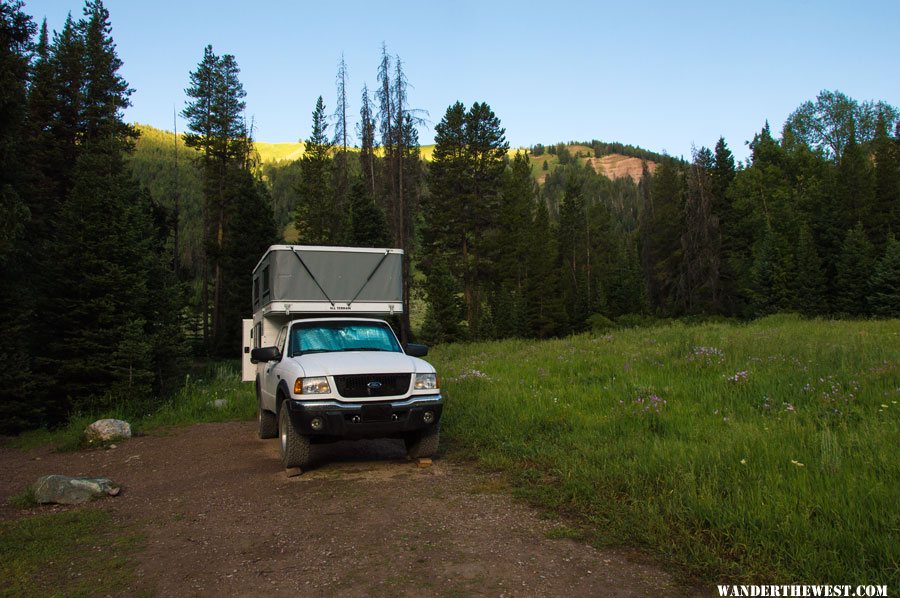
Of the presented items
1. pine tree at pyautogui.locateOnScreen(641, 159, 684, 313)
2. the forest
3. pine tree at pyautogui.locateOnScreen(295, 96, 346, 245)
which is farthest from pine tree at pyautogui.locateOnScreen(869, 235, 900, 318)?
pine tree at pyautogui.locateOnScreen(295, 96, 346, 245)

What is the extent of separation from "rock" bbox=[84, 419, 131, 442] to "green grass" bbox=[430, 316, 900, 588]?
21.4ft

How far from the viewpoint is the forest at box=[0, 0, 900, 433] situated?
48.0 ft

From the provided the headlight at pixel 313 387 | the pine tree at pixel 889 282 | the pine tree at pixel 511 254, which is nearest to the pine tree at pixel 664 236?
the pine tree at pixel 511 254

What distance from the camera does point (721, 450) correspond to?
215 inches

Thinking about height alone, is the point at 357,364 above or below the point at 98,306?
below

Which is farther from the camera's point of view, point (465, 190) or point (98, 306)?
point (465, 190)

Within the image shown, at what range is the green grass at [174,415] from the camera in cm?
1143

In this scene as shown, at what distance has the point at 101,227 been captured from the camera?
1516 cm

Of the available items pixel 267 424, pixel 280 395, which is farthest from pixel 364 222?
pixel 280 395

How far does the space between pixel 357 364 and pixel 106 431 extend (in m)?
6.70

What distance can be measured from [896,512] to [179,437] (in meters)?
11.2

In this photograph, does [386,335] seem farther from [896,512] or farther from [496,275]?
[496,275]

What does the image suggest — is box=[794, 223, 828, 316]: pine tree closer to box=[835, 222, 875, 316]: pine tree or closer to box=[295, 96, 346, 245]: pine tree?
box=[835, 222, 875, 316]: pine tree

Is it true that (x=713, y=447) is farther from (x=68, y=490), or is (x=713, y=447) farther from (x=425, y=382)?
(x=68, y=490)
